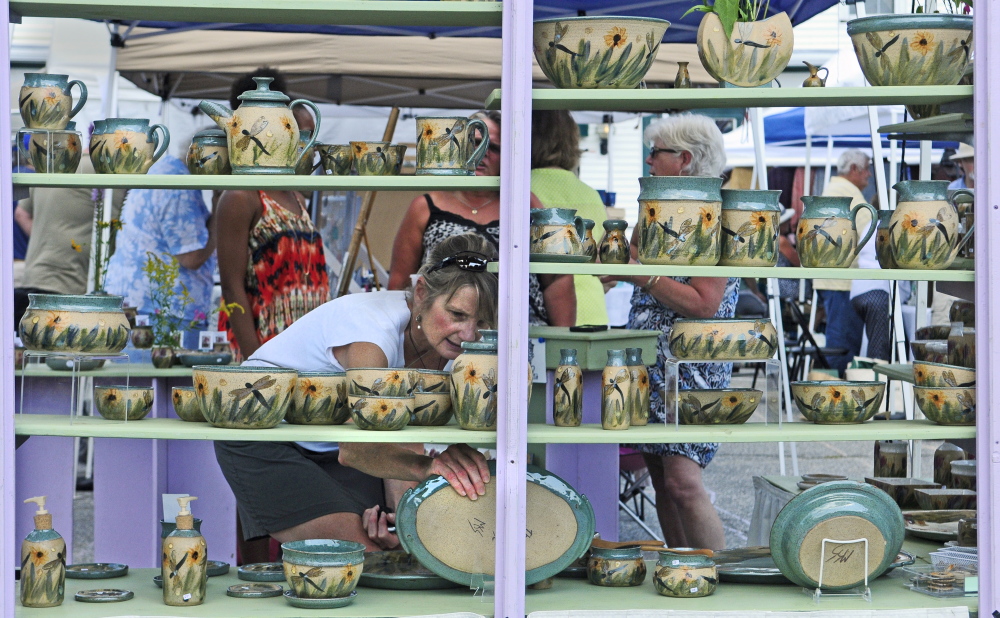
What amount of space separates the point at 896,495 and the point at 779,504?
31 cm

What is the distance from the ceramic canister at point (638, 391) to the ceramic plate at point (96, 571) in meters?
1.23

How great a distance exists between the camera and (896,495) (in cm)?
303

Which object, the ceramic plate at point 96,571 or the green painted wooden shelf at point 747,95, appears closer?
the green painted wooden shelf at point 747,95

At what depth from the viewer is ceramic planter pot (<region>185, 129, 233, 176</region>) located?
240 centimetres

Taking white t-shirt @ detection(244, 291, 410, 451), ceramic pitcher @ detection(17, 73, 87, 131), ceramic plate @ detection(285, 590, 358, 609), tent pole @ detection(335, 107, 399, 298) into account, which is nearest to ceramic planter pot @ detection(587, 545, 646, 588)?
ceramic plate @ detection(285, 590, 358, 609)

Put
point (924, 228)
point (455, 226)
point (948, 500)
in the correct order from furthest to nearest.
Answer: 1. point (455, 226)
2. point (948, 500)
3. point (924, 228)

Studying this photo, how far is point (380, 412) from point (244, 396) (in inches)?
10.9

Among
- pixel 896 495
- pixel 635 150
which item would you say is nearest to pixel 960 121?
pixel 896 495

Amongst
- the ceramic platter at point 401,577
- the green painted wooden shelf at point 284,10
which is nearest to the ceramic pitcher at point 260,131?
the green painted wooden shelf at point 284,10

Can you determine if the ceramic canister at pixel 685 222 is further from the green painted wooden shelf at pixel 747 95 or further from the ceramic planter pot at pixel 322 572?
the ceramic planter pot at pixel 322 572

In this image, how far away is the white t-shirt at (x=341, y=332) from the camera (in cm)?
263

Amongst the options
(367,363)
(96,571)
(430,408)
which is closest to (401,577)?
(430,408)

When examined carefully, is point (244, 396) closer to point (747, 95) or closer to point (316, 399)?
point (316, 399)

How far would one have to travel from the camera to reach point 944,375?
2.44 meters
